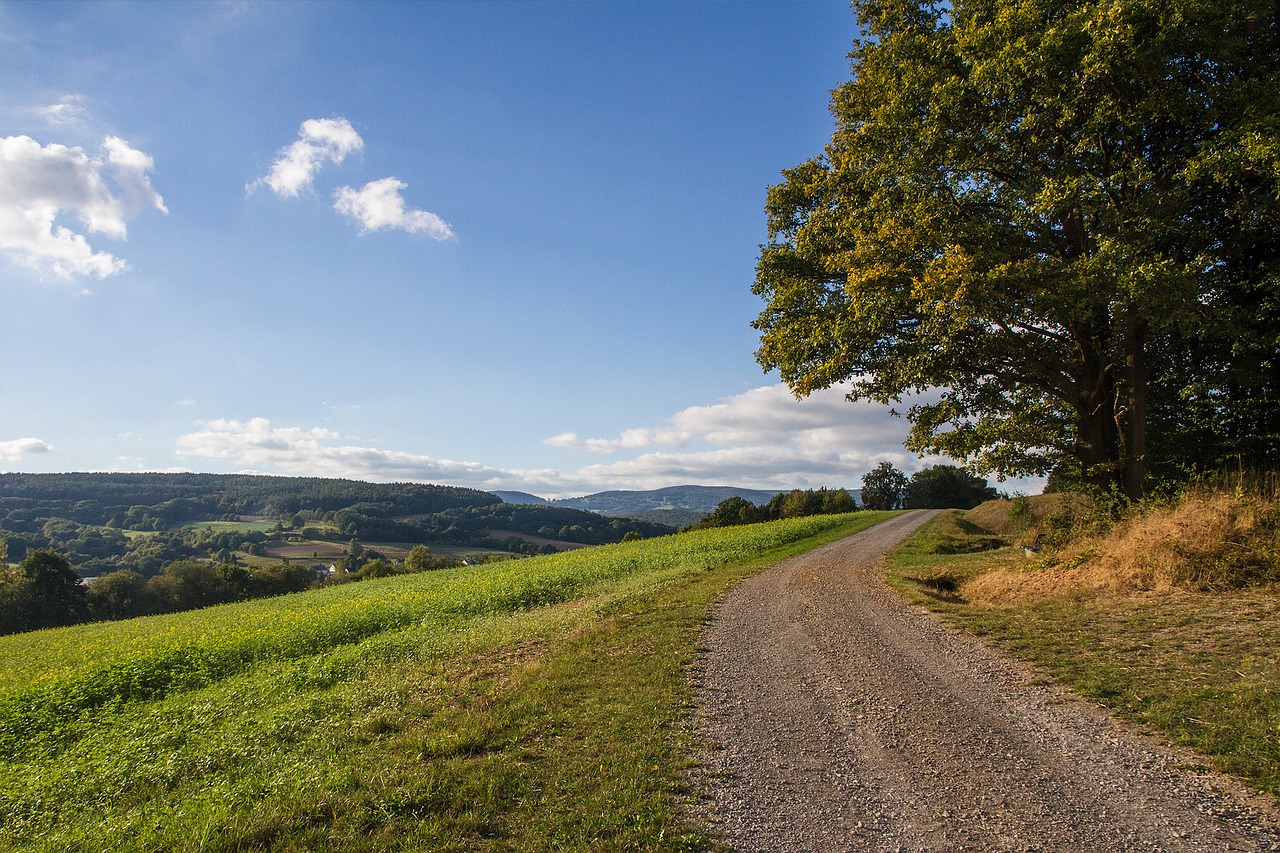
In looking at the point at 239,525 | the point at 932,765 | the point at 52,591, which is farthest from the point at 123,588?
the point at 239,525

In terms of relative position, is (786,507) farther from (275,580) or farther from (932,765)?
(932,765)

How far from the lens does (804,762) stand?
5.83 metres

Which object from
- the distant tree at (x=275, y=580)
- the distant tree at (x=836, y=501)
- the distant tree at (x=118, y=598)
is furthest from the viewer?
the distant tree at (x=836, y=501)

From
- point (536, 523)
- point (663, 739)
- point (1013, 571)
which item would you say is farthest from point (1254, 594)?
point (536, 523)

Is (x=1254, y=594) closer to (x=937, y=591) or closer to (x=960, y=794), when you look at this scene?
(x=937, y=591)

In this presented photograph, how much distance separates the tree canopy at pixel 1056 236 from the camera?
40.9ft

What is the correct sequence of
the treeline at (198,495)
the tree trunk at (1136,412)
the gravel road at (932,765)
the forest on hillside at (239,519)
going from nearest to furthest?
the gravel road at (932,765)
the tree trunk at (1136,412)
the forest on hillside at (239,519)
the treeline at (198,495)

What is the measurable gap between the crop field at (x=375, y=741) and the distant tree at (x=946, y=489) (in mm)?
88136

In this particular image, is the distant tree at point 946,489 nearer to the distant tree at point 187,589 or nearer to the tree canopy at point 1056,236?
the tree canopy at point 1056,236

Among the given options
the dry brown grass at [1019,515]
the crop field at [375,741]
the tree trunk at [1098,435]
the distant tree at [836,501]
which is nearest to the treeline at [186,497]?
the distant tree at [836,501]

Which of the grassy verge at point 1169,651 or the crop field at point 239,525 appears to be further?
the crop field at point 239,525

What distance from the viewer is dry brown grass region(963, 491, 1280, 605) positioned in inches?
444

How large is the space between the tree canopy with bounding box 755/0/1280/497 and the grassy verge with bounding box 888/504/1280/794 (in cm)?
542

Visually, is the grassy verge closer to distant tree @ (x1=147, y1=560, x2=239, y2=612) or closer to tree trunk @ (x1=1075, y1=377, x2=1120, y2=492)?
tree trunk @ (x1=1075, y1=377, x2=1120, y2=492)
